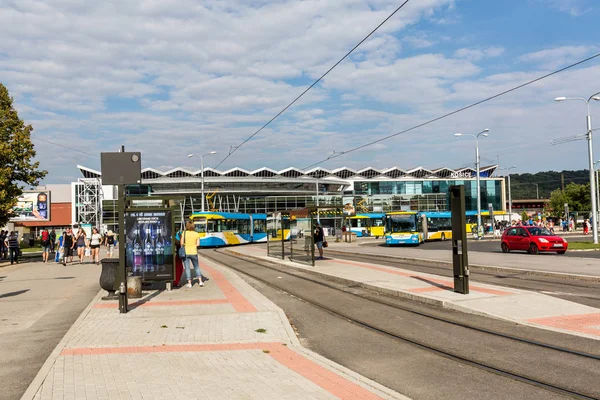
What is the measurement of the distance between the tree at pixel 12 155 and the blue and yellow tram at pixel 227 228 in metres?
16.1

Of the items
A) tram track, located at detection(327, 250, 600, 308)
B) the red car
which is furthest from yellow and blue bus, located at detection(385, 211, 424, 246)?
tram track, located at detection(327, 250, 600, 308)

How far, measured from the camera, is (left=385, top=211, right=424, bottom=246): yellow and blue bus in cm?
4232

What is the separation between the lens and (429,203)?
9056cm

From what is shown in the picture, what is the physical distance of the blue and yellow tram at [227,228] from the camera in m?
44.7

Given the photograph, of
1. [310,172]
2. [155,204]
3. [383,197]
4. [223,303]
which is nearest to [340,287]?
[223,303]

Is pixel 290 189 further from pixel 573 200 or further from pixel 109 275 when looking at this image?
pixel 109 275

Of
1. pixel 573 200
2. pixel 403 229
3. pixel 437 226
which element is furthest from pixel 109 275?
pixel 573 200

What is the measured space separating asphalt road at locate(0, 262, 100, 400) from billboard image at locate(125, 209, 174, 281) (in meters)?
1.49

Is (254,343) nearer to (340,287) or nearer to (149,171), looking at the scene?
(340,287)

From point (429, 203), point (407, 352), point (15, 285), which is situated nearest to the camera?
point (407, 352)

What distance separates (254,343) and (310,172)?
10393cm

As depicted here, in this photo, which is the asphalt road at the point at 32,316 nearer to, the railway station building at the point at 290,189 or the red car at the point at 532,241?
the red car at the point at 532,241

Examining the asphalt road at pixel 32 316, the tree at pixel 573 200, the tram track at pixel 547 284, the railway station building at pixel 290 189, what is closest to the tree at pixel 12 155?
the asphalt road at pixel 32 316

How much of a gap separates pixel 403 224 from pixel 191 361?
121 feet
